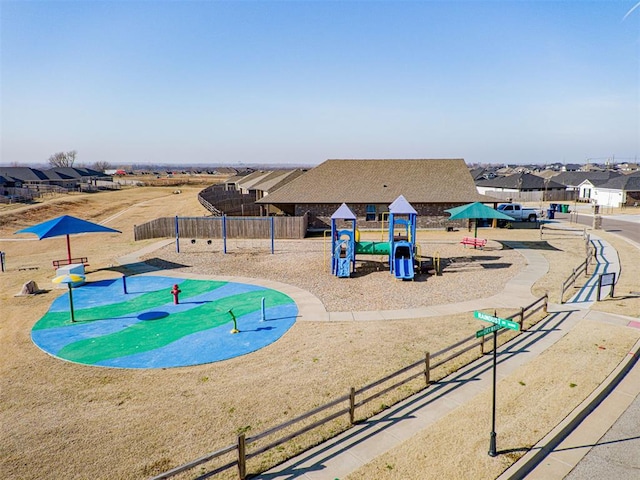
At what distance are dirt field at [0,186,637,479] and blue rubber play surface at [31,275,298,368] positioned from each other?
2.27 feet

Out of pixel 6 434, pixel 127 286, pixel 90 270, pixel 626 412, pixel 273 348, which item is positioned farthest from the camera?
pixel 90 270

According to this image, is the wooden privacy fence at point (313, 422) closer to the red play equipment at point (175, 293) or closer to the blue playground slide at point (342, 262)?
the blue playground slide at point (342, 262)

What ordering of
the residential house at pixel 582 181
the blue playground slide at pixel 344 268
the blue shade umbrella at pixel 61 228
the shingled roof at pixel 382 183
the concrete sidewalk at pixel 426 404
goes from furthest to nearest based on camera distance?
the residential house at pixel 582 181
the shingled roof at pixel 382 183
the blue shade umbrella at pixel 61 228
the blue playground slide at pixel 344 268
the concrete sidewalk at pixel 426 404

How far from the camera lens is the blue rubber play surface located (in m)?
14.7

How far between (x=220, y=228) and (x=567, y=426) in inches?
1195

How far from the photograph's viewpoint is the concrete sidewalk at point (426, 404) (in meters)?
8.84

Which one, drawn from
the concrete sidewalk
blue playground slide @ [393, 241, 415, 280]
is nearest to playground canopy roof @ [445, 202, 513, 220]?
blue playground slide @ [393, 241, 415, 280]

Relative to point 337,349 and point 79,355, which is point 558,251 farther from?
point 79,355

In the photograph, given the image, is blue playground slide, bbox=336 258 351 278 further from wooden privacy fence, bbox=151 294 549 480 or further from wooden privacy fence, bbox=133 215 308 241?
wooden privacy fence, bbox=133 215 308 241

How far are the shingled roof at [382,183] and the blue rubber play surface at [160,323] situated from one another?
61.8 feet

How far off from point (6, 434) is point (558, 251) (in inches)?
1258

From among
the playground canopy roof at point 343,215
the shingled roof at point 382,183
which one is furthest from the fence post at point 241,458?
the shingled roof at point 382,183

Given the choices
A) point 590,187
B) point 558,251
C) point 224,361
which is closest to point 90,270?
point 224,361

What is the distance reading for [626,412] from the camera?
1078cm
